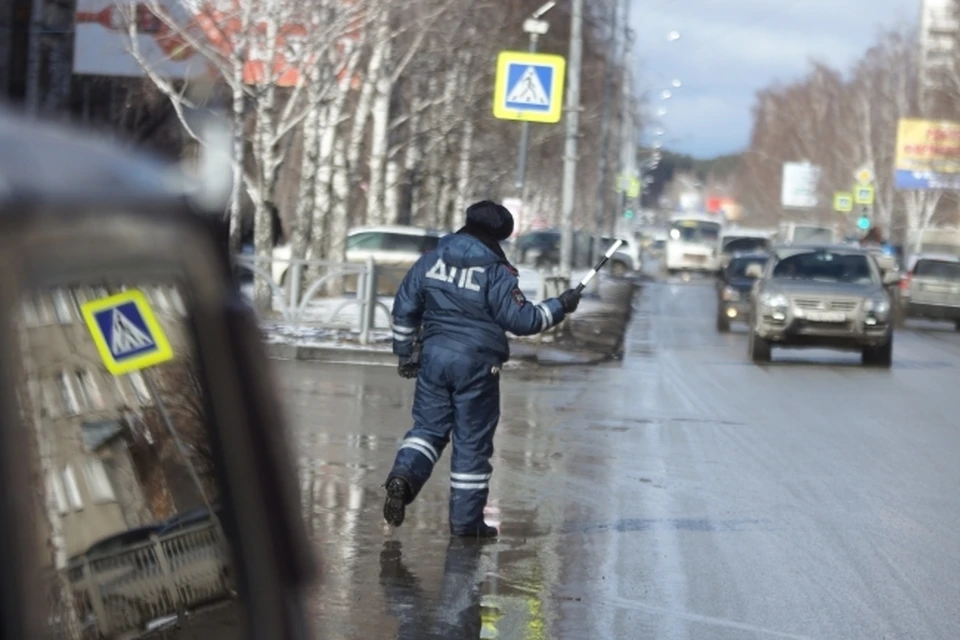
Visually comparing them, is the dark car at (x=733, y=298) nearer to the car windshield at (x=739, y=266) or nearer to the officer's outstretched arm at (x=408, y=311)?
the car windshield at (x=739, y=266)

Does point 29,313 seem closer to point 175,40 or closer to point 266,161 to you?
point 266,161

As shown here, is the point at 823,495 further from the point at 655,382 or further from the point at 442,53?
the point at 442,53

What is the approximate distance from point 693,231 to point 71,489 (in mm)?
74520

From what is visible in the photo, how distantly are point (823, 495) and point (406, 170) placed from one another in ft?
93.7

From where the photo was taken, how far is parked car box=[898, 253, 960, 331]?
39.2 meters

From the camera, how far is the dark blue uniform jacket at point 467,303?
8438 mm

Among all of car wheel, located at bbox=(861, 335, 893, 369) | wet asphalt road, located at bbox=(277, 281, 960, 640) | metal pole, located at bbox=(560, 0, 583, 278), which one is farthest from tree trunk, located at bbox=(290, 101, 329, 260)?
wet asphalt road, located at bbox=(277, 281, 960, 640)

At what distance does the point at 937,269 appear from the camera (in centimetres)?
3928

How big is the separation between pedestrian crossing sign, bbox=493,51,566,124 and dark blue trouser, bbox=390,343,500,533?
14914 mm

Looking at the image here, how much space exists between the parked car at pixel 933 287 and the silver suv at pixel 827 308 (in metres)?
15.5

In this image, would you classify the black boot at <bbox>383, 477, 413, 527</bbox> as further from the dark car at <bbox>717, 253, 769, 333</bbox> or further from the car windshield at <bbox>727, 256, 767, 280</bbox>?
the car windshield at <bbox>727, 256, 767, 280</bbox>

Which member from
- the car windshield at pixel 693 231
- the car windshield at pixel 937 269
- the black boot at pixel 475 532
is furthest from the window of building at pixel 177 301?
the car windshield at pixel 693 231

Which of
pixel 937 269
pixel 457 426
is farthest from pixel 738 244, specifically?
pixel 457 426

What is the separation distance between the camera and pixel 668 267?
72.4 m
